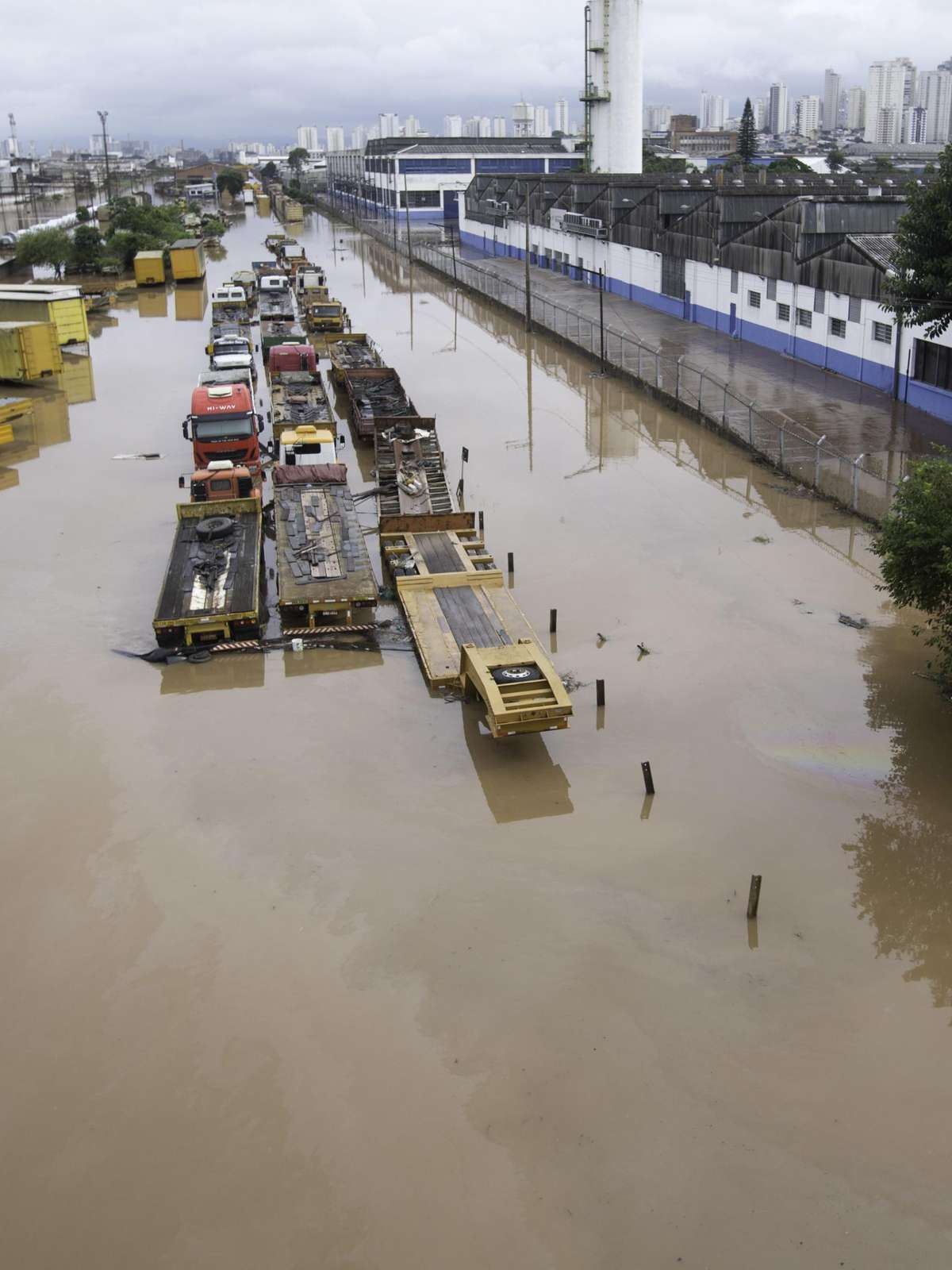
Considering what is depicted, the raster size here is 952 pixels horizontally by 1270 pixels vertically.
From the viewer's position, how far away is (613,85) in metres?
75.1

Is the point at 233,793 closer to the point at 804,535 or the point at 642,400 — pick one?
the point at 804,535

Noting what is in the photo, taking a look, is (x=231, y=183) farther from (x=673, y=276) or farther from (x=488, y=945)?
(x=488, y=945)

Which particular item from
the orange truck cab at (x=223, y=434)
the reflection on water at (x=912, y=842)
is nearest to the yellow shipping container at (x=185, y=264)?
the orange truck cab at (x=223, y=434)

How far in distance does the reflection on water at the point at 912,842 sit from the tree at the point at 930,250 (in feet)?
38.2

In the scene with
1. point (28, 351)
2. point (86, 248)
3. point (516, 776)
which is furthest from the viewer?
point (86, 248)

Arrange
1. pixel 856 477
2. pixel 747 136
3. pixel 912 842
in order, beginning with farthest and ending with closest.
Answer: pixel 747 136 < pixel 856 477 < pixel 912 842

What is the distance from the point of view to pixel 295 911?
40.4 ft

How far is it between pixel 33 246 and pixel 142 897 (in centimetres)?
6522

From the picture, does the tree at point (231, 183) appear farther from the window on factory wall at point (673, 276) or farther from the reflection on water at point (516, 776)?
the reflection on water at point (516, 776)

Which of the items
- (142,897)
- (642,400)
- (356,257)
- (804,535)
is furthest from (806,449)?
(356,257)

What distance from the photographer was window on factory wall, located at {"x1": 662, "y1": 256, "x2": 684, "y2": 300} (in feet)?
159

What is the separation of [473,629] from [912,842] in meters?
7.78

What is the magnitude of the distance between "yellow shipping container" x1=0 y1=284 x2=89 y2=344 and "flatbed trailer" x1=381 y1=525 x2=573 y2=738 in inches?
1091

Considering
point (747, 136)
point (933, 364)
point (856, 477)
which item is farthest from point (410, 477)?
point (747, 136)
